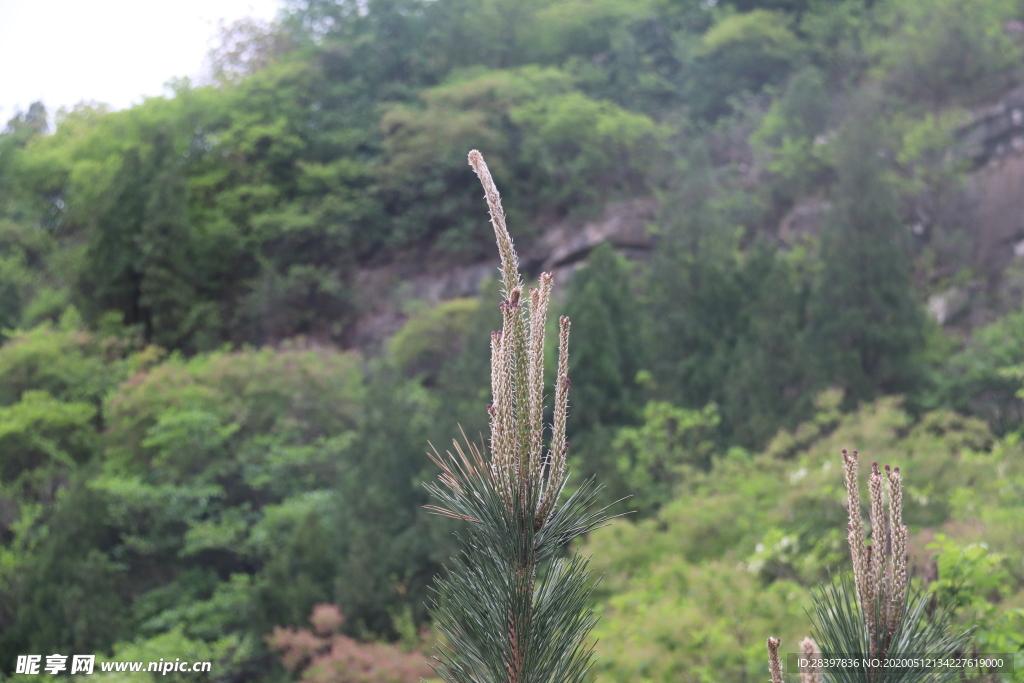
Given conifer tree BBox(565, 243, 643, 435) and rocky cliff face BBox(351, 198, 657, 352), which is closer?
conifer tree BBox(565, 243, 643, 435)

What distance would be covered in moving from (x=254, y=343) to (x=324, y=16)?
37.1ft

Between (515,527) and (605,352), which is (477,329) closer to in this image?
(605,352)

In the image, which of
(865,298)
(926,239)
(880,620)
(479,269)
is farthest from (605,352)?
(880,620)

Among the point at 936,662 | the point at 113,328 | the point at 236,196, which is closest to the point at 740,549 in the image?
the point at 936,662

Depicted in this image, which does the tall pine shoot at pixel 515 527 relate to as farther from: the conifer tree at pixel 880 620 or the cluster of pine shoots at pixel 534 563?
the conifer tree at pixel 880 620

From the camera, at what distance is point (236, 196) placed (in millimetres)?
22078

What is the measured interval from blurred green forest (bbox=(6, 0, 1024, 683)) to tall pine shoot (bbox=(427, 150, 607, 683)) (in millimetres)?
957

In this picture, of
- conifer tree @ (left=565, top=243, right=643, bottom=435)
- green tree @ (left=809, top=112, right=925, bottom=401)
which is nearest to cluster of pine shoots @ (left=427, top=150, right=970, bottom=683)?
conifer tree @ (left=565, top=243, right=643, bottom=435)

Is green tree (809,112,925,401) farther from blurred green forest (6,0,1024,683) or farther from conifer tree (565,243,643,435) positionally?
conifer tree (565,243,643,435)

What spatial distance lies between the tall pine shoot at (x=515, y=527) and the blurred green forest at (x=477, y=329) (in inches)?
37.7

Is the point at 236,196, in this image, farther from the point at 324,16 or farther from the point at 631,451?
the point at 631,451

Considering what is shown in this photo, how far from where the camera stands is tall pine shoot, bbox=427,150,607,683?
6.06 feet

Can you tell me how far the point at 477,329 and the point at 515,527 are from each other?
40.1 ft

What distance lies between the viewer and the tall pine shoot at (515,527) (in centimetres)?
185
